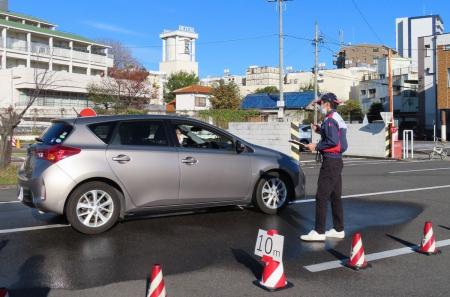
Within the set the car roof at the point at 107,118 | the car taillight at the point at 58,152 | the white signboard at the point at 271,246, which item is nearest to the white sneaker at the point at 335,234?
the white signboard at the point at 271,246

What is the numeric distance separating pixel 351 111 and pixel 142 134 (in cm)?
6690

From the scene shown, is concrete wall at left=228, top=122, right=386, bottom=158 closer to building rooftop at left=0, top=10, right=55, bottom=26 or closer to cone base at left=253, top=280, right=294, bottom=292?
cone base at left=253, top=280, right=294, bottom=292

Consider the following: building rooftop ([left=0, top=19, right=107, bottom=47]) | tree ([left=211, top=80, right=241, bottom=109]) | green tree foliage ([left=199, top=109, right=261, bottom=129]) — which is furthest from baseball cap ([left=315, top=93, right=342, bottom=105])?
building rooftop ([left=0, top=19, right=107, bottom=47])

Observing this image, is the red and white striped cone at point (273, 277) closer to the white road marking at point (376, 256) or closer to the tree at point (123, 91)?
the white road marking at point (376, 256)

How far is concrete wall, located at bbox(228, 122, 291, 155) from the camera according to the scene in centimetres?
2448

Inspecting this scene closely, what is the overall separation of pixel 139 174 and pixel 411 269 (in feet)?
12.3

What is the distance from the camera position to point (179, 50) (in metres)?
114

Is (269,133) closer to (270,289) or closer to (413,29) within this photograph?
(270,289)

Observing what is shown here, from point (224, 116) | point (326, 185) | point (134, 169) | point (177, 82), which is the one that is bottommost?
point (326, 185)

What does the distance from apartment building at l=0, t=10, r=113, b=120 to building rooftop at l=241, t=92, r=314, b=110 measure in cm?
1747

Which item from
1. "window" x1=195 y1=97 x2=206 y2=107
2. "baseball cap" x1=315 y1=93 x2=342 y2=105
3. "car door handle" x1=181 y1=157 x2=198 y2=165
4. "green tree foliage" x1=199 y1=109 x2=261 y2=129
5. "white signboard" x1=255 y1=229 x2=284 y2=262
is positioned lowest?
"white signboard" x1=255 y1=229 x2=284 y2=262

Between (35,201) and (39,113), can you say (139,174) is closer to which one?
(35,201)

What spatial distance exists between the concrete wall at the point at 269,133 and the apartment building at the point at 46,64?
74.2ft

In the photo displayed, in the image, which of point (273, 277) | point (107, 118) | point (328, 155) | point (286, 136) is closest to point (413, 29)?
point (286, 136)
